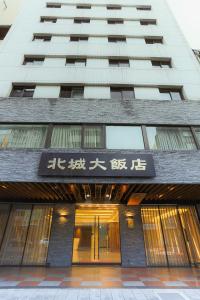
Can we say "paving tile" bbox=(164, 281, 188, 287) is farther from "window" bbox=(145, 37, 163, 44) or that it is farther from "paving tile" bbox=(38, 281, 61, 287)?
"window" bbox=(145, 37, 163, 44)

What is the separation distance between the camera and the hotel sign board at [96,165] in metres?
6.61

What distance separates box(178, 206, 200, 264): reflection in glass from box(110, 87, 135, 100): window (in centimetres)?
630

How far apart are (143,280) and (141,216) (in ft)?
10.9

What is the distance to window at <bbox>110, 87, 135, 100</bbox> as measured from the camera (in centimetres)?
1044

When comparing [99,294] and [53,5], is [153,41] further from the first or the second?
[99,294]

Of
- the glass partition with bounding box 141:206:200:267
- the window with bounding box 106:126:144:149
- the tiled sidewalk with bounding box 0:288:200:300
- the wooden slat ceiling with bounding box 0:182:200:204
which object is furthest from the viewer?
the glass partition with bounding box 141:206:200:267

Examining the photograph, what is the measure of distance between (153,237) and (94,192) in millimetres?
3432

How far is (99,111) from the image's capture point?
871 centimetres

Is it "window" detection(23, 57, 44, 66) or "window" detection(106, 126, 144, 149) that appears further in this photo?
"window" detection(23, 57, 44, 66)

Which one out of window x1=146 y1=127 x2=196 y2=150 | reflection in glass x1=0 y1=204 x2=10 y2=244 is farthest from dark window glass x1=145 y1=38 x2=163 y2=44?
reflection in glass x1=0 y1=204 x2=10 y2=244

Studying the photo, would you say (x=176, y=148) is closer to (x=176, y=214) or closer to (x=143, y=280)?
(x=176, y=214)

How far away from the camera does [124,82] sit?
10477 mm

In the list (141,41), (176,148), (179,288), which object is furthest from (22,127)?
(141,41)

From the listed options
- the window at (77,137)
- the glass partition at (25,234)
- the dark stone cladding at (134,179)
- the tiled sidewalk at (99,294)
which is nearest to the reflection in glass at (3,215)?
the glass partition at (25,234)
